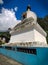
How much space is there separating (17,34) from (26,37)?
3.02m

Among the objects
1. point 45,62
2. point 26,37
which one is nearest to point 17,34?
point 26,37

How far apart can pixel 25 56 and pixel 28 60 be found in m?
0.66

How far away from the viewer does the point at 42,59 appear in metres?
7.43

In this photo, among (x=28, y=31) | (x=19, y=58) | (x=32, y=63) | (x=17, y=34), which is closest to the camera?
(x=32, y=63)

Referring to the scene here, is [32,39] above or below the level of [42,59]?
above

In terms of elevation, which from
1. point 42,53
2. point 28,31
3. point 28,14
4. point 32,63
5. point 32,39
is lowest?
point 32,63

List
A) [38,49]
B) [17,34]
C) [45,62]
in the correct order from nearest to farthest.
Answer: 1. [45,62]
2. [38,49]
3. [17,34]

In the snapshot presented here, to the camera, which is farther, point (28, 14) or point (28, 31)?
point (28, 14)

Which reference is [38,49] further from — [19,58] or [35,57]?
[19,58]

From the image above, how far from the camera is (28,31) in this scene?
49.3 feet

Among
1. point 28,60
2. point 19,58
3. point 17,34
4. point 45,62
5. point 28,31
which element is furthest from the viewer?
point 17,34

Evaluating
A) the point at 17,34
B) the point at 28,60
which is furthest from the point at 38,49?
the point at 17,34

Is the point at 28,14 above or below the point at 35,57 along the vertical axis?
above

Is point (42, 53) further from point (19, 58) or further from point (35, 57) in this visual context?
point (19, 58)
